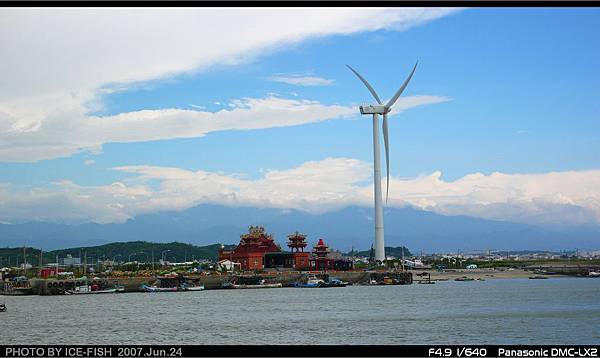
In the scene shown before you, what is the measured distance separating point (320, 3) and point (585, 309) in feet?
200

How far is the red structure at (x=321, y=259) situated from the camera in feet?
A: 472

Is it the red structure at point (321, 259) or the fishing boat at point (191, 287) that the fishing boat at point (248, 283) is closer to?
the fishing boat at point (191, 287)

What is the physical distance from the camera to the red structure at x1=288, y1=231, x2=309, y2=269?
14312 centimetres

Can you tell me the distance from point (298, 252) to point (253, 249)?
Result: 8.26 m

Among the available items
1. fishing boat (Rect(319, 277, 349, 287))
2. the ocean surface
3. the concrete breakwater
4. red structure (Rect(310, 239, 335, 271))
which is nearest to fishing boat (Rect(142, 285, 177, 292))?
the concrete breakwater

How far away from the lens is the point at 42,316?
68500mm

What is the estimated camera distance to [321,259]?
143750mm

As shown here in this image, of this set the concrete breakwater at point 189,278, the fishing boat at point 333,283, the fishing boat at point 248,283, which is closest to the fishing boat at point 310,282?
the fishing boat at point 333,283

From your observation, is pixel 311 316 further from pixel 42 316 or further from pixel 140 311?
pixel 42 316

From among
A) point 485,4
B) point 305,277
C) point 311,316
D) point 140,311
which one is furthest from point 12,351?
point 305,277

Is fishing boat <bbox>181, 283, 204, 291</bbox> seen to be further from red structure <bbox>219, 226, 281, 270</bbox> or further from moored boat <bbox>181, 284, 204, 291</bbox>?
red structure <bbox>219, 226, 281, 270</bbox>

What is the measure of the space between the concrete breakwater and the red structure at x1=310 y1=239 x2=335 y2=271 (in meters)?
3.79

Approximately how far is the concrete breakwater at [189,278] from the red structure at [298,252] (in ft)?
18.7

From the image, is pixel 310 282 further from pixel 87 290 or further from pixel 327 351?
pixel 327 351
